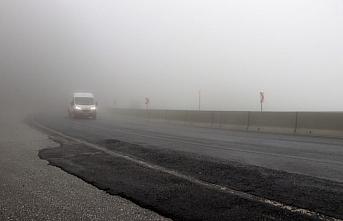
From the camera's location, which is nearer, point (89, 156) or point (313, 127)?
point (89, 156)

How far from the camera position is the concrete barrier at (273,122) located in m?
21.6

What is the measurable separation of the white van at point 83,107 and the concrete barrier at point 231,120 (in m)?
13.6

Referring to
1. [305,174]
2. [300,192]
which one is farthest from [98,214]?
[305,174]

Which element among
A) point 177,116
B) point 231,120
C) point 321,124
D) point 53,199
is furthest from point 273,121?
point 53,199

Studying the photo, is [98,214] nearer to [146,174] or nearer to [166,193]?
[166,193]

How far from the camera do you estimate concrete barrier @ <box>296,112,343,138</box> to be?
18.8 metres

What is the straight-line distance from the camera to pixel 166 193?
22.6 feet

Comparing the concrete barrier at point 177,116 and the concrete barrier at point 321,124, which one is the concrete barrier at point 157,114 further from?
the concrete barrier at point 321,124

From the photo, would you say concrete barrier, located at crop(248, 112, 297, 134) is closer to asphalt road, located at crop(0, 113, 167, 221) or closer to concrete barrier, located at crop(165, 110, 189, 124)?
concrete barrier, located at crop(165, 110, 189, 124)

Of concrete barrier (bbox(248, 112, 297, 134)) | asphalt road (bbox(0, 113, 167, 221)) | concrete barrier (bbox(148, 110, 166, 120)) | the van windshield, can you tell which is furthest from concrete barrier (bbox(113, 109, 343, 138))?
asphalt road (bbox(0, 113, 167, 221))

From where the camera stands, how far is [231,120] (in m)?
26.6

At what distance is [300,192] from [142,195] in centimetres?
240

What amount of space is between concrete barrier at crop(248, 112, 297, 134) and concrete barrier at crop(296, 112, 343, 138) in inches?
20.7

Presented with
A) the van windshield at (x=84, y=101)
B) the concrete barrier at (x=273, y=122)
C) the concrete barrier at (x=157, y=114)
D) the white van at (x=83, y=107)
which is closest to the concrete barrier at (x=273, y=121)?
the concrete barrier at (x=273, y=122)
